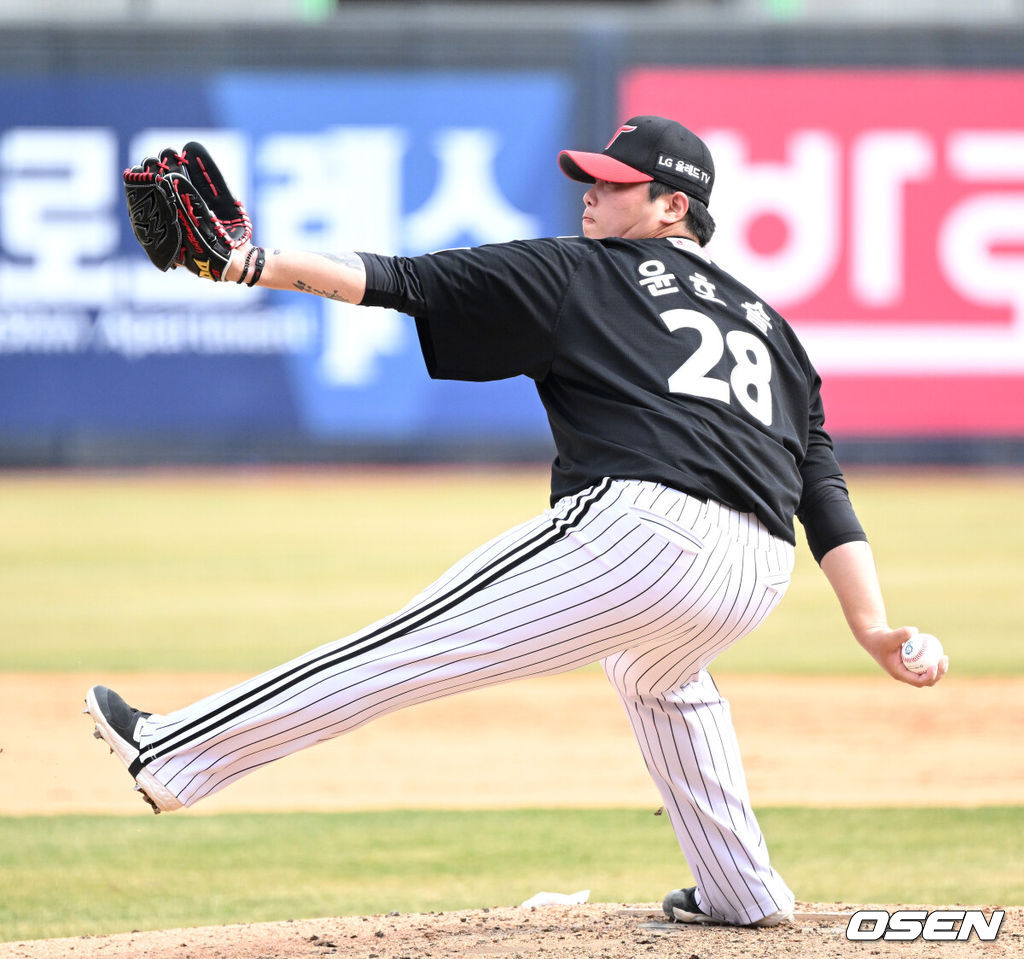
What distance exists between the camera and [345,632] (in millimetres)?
7523

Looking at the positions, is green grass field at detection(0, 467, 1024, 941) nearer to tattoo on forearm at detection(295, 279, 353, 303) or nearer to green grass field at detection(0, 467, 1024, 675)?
green grass field at detection(0, 467, 1024, 675)

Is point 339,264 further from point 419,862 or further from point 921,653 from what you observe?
point 419,862

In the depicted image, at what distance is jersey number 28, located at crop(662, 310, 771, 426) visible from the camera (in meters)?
2.58

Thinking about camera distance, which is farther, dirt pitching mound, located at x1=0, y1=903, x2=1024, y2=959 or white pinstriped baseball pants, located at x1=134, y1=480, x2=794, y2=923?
dirt pitching mound, located at x1=0, y1=903, x2=1024, y2=959

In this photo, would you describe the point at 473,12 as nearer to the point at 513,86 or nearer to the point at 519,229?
the point at 513,86

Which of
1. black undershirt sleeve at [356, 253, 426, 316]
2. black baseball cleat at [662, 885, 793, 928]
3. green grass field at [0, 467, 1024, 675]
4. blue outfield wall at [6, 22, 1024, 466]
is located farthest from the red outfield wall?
black undershirt sleeve at [356, 253, 426, 316]

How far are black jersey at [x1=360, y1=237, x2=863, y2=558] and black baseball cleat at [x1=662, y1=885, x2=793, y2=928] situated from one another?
827 mm

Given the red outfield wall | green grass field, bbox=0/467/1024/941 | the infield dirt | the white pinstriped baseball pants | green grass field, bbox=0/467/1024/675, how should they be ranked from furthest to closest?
the red outfield wall
green grass field, bbox=0/467/1024/675
green grass field, bbox=0/467/1024/941
the infield dirt
the white pinstriped baseball pants

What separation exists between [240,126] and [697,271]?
11.0m

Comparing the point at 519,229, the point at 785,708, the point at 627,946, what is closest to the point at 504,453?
the point at 519,229

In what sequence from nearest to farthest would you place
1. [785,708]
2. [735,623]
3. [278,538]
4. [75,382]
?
[735,623] < [785,708] < [278,538] < [75,382]

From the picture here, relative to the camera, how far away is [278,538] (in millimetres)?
10844

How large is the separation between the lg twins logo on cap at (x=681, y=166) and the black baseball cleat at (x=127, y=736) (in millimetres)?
1330

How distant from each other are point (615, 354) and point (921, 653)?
748 millimetres
